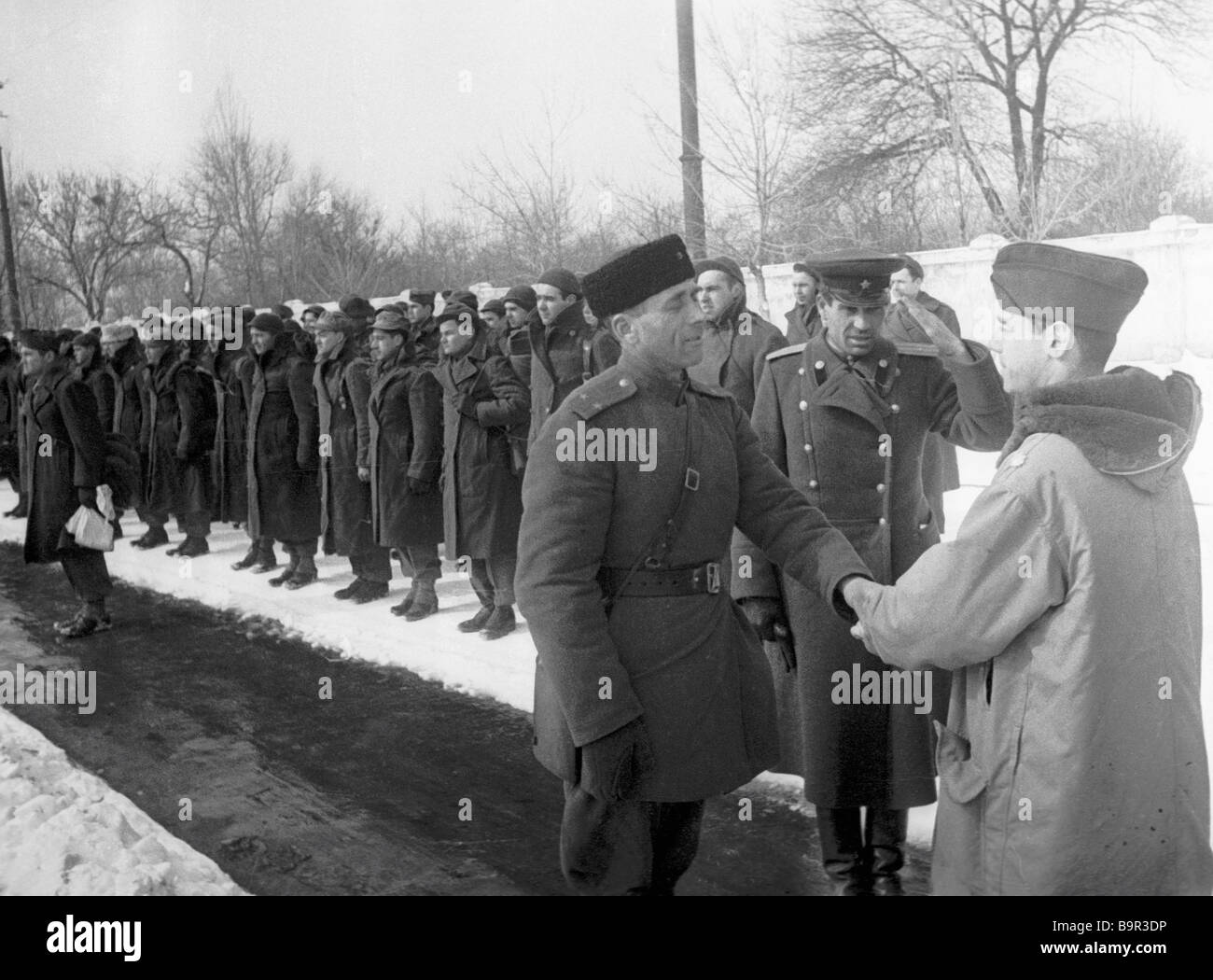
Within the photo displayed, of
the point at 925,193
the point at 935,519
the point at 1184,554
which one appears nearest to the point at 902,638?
the point at 1184,554

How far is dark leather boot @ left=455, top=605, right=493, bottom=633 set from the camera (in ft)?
25.3

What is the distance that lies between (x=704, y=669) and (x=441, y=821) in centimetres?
205

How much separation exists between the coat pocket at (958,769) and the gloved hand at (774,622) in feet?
4.02

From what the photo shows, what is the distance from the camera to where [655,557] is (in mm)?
2963

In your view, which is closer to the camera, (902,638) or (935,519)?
(902,638)

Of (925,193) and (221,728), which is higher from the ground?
(925,193)

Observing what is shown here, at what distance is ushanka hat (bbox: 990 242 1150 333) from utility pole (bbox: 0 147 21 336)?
6030 millimetres

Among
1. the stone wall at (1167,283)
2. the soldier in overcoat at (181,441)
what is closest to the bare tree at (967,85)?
the stone wall at (1167,283)

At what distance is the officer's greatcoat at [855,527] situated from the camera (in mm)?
3756

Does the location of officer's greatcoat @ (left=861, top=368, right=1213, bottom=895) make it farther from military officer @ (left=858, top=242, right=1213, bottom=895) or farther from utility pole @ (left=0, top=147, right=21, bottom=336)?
utility pole @ (left=0, top=147, right=21, bottom=336)

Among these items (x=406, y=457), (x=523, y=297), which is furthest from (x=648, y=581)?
(x=406, y=457)

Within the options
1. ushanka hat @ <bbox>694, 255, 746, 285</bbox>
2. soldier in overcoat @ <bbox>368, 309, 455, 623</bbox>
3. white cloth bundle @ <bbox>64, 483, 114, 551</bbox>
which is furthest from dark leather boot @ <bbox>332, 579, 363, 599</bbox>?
ushanka hat @ <bbox>694, 255, 746, 285</bbox>

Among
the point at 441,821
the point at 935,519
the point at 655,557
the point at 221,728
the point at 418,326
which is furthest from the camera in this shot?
the point at 418,326
